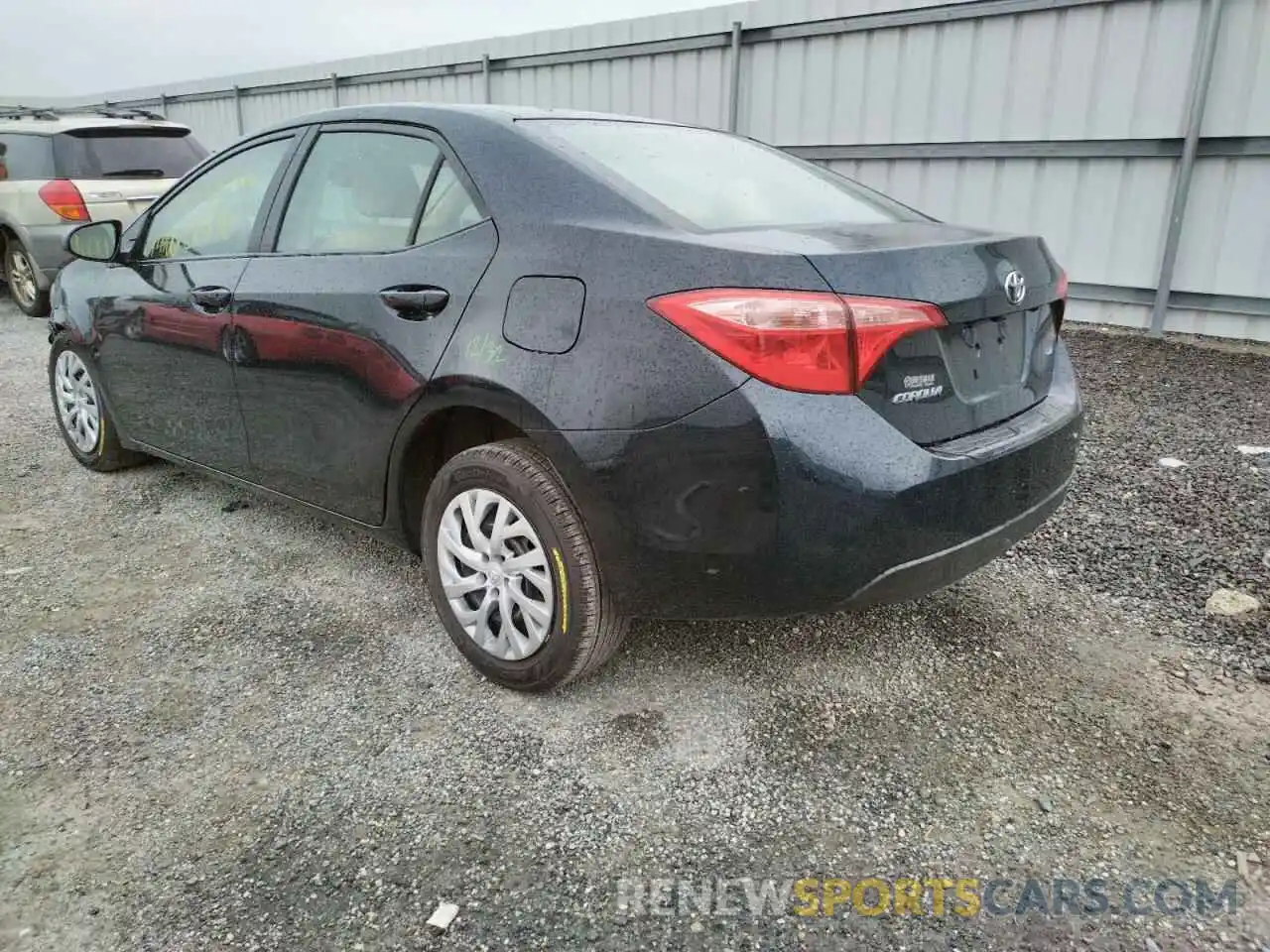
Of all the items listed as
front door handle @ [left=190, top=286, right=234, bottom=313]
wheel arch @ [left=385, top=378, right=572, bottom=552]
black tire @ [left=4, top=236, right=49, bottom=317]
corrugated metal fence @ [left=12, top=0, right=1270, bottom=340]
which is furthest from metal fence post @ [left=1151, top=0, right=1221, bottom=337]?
black tire @ [left=4, top=236, right=49, bottom=317]

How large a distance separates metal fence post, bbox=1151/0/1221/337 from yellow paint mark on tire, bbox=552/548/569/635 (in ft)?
19.4

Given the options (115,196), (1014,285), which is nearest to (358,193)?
(1014,285)

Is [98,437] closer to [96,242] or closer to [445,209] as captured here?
[96,242]

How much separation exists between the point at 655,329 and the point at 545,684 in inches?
40.6

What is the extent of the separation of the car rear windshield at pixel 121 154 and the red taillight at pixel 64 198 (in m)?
0.12

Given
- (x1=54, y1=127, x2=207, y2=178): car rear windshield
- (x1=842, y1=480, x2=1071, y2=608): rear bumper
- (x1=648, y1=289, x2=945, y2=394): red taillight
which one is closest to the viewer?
(x1=648, y1=289, x2=945, y2=394): red taillight

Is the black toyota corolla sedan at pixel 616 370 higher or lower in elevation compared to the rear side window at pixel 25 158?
lower

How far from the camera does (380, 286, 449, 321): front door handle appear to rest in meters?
2.46

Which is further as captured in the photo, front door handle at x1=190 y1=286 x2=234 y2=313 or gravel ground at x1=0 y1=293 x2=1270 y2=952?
front door handle at x1=190 y1=286 x2=234 y2=313

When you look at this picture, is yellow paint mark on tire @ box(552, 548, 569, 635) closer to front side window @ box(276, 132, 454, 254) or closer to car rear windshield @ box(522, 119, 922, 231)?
car rear windshield @ box(522, 119, 922, 231)

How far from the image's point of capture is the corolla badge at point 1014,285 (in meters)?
2.31

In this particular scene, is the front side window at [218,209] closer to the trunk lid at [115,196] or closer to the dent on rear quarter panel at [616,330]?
the dent on rear quarter panel at [616,330]

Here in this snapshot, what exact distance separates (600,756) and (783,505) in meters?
0.82

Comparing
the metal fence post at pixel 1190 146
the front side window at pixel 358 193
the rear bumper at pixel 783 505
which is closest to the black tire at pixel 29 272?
the front side window at pixel 358 193
